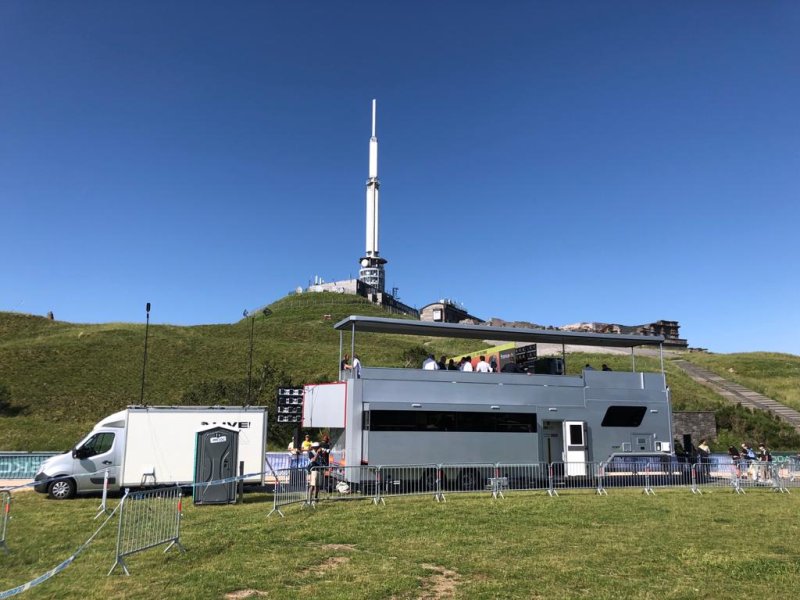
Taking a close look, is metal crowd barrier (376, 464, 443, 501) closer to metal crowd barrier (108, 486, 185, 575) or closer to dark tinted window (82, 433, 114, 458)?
metal crowd barrier (108, 486, 185, 575)

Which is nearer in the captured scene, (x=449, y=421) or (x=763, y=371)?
(x=449, y=421)

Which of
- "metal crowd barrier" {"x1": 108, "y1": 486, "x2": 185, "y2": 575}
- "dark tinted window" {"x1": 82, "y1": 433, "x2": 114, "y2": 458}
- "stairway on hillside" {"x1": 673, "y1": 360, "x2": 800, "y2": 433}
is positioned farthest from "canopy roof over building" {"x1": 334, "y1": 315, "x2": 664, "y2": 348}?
"stairway on hillside" {"x1": 673, "y1": 360, "x2": 800, "y2": 433}

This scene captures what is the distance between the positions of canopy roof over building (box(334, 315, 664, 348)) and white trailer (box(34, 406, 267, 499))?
16.7 ft

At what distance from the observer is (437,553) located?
381 inches

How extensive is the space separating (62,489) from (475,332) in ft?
44.1

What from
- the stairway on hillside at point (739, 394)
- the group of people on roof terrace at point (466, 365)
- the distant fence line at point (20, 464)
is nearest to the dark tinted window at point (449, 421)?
the group of people on roof terrace at point (466, 365)

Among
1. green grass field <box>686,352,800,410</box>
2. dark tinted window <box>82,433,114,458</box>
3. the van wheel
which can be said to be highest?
green grass field <box>686,352,800,410</box>

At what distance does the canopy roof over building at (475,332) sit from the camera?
18703mm

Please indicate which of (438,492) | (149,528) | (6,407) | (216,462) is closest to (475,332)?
(438,492)

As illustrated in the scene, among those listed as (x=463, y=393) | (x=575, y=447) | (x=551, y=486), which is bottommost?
(x=551, y=486)

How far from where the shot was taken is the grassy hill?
119ft

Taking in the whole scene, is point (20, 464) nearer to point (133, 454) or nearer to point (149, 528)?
point (133, 454)

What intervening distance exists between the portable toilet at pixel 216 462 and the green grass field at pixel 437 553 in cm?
69

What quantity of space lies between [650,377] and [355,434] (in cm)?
1100
